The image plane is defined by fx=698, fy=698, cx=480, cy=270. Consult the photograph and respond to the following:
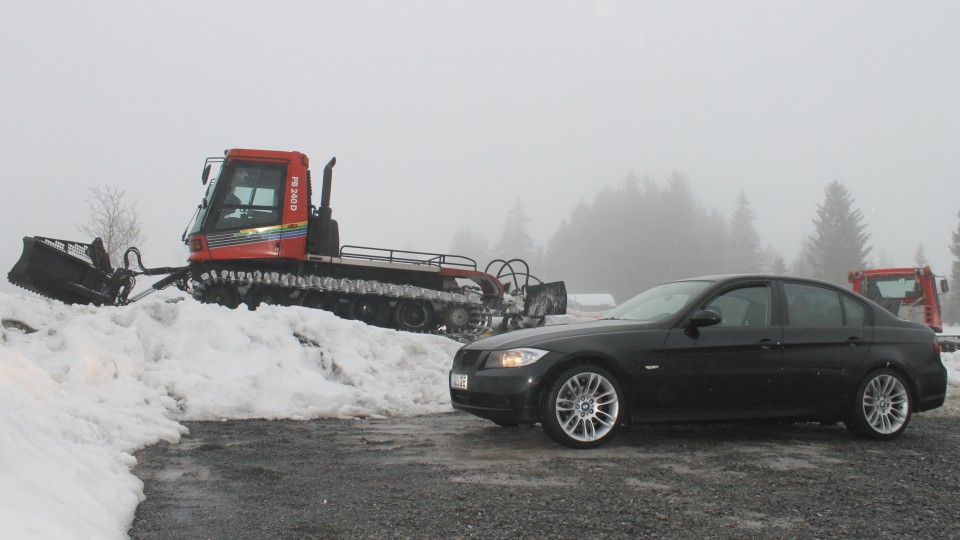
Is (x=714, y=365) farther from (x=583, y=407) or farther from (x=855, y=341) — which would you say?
(x=855, y=341)

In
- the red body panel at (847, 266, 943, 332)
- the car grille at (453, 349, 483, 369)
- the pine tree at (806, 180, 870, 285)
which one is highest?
the pine tree at (806, 180, 870, 285)

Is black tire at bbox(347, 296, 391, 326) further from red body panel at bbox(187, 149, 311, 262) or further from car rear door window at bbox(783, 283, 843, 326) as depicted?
car rear door window at bbox(783, 283, 843, 326)

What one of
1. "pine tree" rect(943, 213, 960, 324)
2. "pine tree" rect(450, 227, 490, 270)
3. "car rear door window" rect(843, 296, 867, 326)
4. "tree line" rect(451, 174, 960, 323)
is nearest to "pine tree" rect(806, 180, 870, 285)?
"tree line" rect(451, 174, 960, 323)

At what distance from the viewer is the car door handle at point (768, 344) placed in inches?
241

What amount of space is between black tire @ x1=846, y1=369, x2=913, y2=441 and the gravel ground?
154mm

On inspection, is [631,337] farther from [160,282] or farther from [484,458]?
[160,282]

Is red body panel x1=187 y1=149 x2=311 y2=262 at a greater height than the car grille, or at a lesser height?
greater

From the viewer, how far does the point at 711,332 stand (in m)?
6.02

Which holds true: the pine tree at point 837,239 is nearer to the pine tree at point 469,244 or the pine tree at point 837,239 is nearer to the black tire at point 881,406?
the pine tree at point 469,244

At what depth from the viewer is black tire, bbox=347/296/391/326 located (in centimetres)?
1488

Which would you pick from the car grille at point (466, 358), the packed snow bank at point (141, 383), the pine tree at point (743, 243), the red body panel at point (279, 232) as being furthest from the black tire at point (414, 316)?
the pine tree at point (743, 243)

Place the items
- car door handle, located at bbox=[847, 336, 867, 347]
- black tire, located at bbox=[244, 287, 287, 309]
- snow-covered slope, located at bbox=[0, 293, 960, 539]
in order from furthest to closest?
1. black tire, located at bbox=[244, 287, 287, 309]
2. car door handle, located at bbox=[847, 336, 867, 347]
3. snow-covered slope, located at bbox=[0, 293, 960, 539]

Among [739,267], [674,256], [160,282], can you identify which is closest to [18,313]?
[160,282]

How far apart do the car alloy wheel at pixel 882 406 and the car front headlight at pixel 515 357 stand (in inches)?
120
